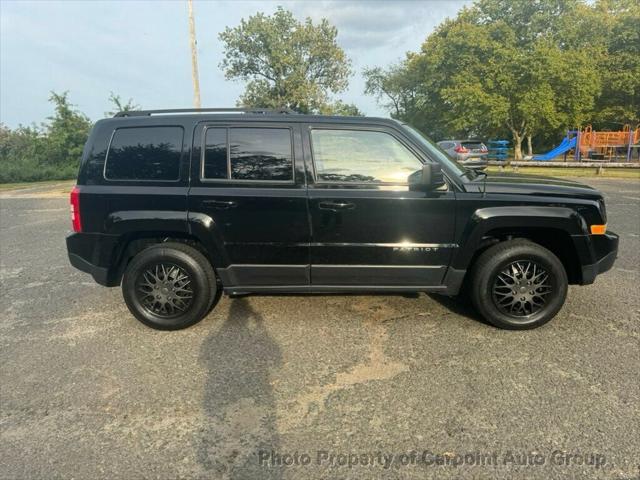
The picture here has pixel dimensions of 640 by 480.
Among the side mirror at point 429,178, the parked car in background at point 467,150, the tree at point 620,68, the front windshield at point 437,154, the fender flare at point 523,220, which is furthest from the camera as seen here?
the tree at point 620,68

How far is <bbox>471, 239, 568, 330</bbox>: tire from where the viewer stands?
3559 mm

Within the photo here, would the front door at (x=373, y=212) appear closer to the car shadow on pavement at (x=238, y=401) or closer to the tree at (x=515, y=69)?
the car shadow on pavement at (x=238, y=401)

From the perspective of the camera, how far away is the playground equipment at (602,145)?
25062 mm

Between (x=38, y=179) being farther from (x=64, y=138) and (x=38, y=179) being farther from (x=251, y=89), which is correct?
(x=251, y=89)

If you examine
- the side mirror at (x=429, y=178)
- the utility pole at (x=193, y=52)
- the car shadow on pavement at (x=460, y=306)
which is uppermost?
the utility pole at (x=193, y=52)

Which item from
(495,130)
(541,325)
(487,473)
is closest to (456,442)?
(487,473)

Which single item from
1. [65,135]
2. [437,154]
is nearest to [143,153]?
[437,154]

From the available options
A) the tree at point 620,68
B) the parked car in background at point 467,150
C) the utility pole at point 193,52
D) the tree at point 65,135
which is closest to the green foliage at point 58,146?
the tree at point 65,135

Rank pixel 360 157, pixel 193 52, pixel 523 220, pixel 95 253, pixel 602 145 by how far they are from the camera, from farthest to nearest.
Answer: pixel 602 145 → pixel 193 52 → pixel 95 253 → pixel 360 157 → pixel 523 220

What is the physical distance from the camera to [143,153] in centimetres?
367

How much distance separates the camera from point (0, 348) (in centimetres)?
350

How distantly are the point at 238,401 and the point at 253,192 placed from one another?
5.50ft

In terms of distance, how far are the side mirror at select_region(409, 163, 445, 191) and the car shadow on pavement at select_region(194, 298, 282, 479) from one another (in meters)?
1.79

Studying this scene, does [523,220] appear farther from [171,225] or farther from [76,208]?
[76,208]
